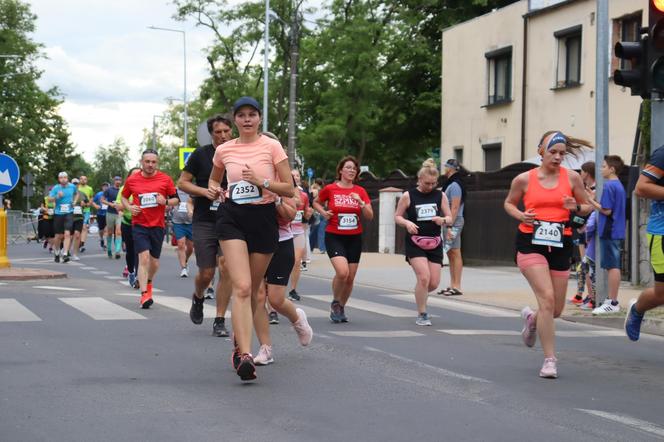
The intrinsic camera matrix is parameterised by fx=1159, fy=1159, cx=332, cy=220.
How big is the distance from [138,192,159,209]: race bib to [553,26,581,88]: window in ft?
57.7

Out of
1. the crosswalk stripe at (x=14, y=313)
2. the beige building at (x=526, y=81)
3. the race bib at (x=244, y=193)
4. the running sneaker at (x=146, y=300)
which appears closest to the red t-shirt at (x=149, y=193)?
the running sneaker at (x=146, y=300)

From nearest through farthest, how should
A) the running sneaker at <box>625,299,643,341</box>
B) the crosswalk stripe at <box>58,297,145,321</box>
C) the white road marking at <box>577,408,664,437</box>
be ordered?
the white road marking at <box>577,408,664,437</box> → the running sneaker at <box>625,299,643,341</box> → the crosswalk stripe at <box>58,297,145,321</box>

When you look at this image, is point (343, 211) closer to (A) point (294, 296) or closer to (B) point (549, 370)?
(A) point (294, 296)

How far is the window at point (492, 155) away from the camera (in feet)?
110

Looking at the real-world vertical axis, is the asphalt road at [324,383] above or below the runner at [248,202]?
below

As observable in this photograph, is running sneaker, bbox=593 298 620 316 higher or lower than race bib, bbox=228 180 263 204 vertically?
lower

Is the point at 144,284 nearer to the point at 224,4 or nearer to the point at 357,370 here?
the point at 357,370

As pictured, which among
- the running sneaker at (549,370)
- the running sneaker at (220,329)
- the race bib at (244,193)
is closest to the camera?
the race bib at (244,193)

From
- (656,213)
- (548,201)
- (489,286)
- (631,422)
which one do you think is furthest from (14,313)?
(489,286)

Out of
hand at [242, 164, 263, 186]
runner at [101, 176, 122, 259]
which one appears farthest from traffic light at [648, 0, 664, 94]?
runner at [101, 176, 122, 259]

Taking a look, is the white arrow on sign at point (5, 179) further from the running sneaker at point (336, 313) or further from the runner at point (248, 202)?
the runner at point (248, 202)

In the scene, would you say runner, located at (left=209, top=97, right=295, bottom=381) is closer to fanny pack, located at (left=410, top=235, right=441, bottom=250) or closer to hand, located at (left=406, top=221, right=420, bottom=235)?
hand, located at (left=406, top=221, right=420, bottom=235)

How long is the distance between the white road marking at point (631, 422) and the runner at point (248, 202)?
2.34 metres

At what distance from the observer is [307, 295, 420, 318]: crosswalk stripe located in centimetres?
1342
